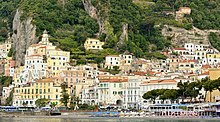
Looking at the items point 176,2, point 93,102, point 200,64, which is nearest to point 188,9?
point 176,2

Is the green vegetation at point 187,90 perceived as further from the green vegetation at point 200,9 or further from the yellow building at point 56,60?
the green vegetation at point 200,9

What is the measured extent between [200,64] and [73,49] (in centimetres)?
2511

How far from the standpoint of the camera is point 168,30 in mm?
142500

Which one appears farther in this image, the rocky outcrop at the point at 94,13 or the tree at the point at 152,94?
the rocky outcrop at the point at 94,13

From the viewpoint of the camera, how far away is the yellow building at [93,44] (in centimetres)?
13300

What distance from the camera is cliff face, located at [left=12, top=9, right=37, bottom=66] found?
134750 millimetres

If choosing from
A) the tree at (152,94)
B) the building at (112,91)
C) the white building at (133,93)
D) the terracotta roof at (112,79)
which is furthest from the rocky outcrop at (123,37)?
the tree at (152,94)

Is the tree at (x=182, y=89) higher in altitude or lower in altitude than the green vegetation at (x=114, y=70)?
lower

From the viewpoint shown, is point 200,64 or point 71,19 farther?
point 71,19

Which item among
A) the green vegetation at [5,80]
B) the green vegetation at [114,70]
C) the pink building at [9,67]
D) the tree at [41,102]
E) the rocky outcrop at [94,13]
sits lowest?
the tree at [41,102]

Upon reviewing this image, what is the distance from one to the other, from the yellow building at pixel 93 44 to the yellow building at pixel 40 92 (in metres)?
17.8

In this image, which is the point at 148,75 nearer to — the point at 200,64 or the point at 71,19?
the point at 200,64

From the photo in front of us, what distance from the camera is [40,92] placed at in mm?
116875

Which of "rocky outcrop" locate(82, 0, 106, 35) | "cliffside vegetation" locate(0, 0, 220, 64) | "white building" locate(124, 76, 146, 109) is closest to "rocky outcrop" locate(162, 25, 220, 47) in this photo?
"cliffside vegetation" locate(0, 0, 220, 64)
